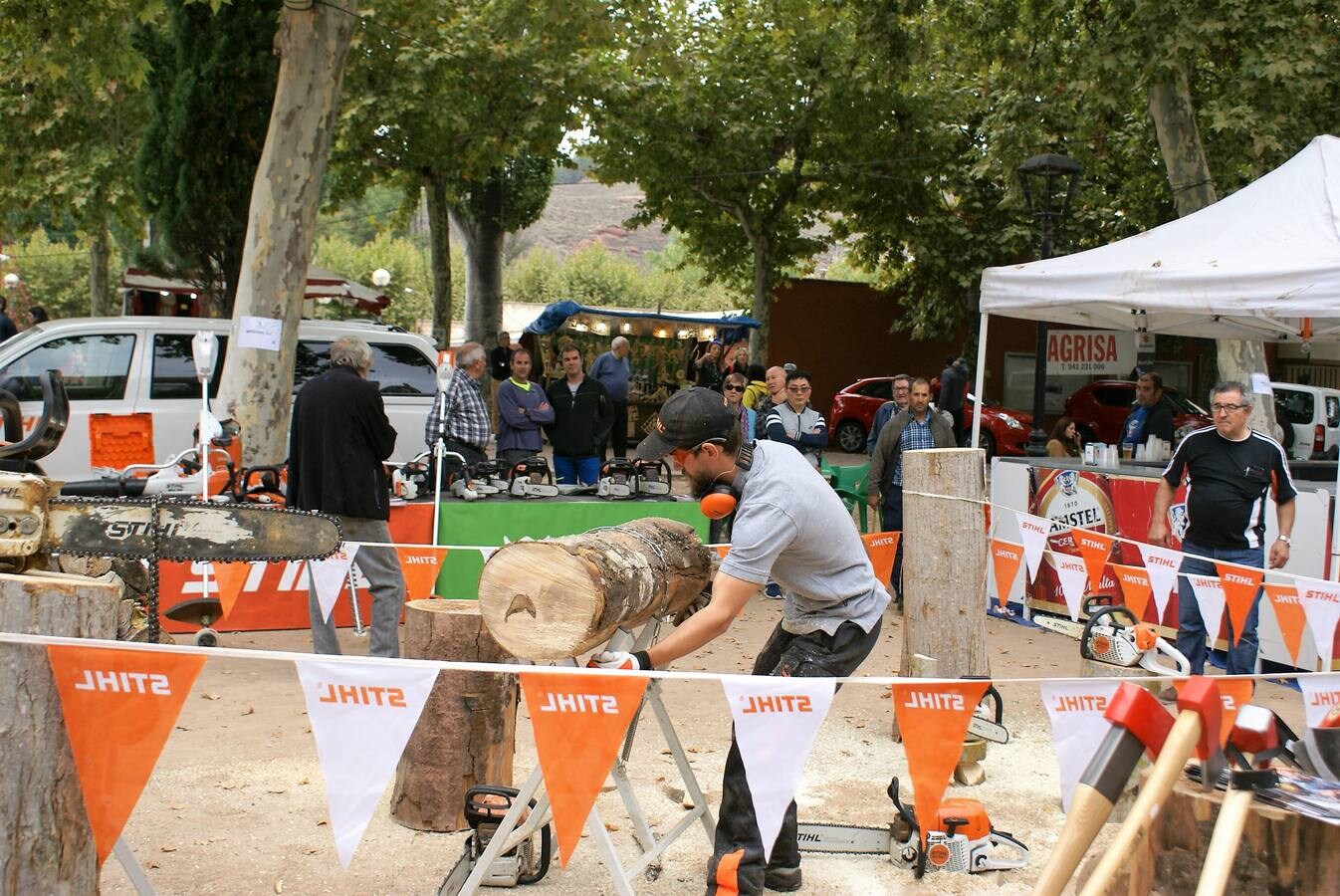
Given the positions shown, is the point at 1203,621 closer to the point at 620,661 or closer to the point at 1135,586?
the point at 1135,586

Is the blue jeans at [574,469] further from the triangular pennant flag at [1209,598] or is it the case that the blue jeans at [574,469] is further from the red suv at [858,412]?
the red suv at [858,412]

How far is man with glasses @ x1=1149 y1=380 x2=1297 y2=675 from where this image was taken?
6500mm

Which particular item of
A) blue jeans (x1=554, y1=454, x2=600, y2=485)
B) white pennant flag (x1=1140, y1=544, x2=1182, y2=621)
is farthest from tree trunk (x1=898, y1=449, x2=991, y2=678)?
blue jeans (x1=554, y1=454, x2=600, y2=485)

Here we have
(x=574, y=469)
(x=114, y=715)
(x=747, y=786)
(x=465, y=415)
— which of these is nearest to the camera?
(x=114, y=715)

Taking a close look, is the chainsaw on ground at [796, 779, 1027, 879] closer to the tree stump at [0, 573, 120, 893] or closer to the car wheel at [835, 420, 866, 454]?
the tree stump at [0, 573, 120, 893]

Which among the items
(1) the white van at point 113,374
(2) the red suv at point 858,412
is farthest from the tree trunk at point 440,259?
(1) the white van at point 113,374

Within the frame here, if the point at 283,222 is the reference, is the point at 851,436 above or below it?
below

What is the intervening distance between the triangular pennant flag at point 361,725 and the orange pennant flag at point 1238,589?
183 inches

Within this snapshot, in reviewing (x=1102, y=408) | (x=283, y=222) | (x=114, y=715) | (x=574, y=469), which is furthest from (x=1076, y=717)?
(x=1102, y=408)

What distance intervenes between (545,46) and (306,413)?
576 inches

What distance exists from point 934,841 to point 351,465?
11.9ft

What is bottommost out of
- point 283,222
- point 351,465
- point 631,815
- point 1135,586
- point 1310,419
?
point 631,815

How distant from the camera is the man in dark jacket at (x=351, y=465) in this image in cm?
637

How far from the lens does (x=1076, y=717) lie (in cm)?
334
